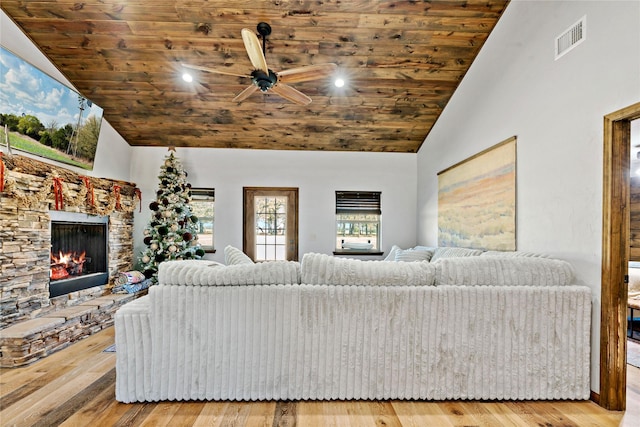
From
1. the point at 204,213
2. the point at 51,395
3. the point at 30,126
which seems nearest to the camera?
the point at 51,395

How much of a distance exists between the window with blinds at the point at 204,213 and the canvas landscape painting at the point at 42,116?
5.92ft

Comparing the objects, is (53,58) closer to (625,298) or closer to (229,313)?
(229,313)

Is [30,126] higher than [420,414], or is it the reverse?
[30,126]

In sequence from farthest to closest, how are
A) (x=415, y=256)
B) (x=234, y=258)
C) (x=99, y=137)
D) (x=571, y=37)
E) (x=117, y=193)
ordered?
(x=117, y=193) → (x=99, y=137) → (x=415, y=256) → (x=234, y=258) → (x=571, y=37)

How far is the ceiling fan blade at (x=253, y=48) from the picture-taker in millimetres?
2426

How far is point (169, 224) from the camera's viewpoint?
5.20 metres

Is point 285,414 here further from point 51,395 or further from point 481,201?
point 481,201

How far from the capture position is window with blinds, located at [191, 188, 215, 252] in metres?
5.91

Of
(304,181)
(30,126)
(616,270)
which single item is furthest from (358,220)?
(30,126)

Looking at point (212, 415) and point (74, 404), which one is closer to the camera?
point (212, 415)

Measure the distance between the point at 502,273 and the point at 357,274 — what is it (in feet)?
3.37

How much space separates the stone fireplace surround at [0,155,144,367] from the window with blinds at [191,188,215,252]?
179cm

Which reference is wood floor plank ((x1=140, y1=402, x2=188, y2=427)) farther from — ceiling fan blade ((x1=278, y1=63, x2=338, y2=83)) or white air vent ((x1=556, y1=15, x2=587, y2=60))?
white air vent ((x1=556, y1=15, x2=587, y2=60))

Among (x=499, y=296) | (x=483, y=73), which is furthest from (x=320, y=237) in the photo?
(x=499, y=296)
